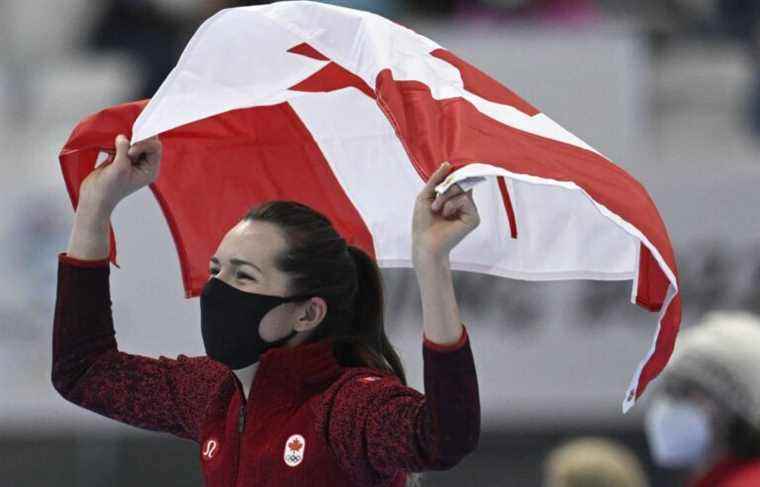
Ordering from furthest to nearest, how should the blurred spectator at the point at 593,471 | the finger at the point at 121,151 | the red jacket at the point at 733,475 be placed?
the blurred spectator at the point at 593,471, the finger at the point at 121,151, the red jacket at the point at 733,475

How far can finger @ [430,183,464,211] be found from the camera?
2.89 m

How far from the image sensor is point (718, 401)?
2824 millimetres

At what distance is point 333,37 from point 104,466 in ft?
13.3

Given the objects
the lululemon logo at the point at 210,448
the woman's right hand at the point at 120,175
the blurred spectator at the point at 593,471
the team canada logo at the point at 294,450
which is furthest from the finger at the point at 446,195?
the blurred spectator at the point at 593,471

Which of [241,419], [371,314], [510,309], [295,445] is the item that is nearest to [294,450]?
[295,445]

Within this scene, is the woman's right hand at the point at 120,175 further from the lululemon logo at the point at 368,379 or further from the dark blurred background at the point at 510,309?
the dark blurred background at the point at 510,309

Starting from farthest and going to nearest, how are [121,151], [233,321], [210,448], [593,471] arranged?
[593,471]
[121,151]
[210,448]
[233,321]

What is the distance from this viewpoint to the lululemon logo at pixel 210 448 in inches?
128

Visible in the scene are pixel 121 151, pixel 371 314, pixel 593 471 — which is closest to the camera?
pixel 371 314

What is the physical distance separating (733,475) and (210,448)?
1013 millimetres

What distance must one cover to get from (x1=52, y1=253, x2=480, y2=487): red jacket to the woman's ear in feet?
0.18

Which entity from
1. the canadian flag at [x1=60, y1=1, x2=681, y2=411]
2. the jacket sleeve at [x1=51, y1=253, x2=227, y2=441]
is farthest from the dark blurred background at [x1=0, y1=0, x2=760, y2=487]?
the jacket sleeve at [x1=51, y1=253, x2=227, y2=441]

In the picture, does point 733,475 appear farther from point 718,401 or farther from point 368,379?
point 368,379

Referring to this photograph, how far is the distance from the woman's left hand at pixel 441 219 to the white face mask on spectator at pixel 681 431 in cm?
45
